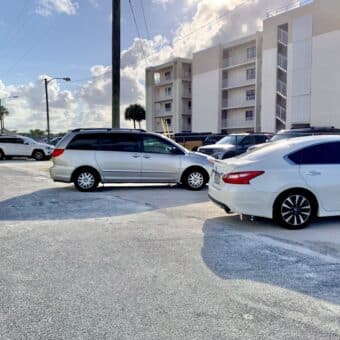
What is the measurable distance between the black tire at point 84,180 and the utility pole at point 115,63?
5.61m

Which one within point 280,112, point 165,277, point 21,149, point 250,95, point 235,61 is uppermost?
point 235,61

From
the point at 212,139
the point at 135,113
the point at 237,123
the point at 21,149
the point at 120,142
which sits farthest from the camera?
the point at 135,113

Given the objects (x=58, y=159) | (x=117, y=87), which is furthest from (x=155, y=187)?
(x=117, y=87)

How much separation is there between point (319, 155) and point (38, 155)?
24538mm

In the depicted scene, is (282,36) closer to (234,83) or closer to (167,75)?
(234,83)

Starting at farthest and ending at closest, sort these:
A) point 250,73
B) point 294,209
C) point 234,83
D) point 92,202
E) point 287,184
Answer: point 234,83 < point 250,73 < point 92,202 < point 294,209 < point 287,184

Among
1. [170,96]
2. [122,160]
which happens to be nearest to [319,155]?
[122,160]

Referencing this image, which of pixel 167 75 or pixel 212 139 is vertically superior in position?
pixel 167 75

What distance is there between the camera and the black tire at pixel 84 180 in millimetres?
11852

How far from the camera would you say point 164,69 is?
6619cm

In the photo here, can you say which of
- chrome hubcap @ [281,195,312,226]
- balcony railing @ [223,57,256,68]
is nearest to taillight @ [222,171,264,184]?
chrome hubcap @ [281,195,312,226]

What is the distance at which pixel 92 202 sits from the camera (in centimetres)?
988

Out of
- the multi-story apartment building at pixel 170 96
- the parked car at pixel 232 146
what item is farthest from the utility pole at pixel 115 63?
the multi-story apartment building at pixel 170 96

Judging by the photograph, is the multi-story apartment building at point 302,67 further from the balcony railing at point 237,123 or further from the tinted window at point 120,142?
the tinted window at point 120,142
